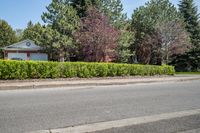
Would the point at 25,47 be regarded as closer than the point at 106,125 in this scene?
No

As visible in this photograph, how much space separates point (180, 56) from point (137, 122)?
4399 cm

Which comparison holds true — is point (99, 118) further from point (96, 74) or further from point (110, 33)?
point (110, 33)

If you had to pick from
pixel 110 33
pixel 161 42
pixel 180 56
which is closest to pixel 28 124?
pixel 110 33

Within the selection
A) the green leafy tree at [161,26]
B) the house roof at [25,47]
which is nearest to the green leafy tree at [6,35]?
the house roof at [25,47]

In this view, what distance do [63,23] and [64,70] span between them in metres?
13.7

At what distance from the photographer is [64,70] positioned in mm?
23719

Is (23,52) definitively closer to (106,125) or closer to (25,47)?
(25,47)

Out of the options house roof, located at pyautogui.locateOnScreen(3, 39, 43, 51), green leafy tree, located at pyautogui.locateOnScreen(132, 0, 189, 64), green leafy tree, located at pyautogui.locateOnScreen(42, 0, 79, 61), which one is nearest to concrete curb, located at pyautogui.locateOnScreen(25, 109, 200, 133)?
green leafy tree, located at pyautogui.locateOnScreen(42, 0, 79, 61)

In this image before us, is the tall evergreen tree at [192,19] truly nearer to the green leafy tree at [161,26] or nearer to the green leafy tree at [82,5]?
the green leafy tree at [161,26]

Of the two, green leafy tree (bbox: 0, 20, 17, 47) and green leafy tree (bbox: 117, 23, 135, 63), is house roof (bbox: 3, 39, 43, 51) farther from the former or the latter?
green leafy tree (bbox: 0, 20, 17, 47)

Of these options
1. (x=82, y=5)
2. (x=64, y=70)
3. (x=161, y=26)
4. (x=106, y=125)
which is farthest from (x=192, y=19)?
(x=106, y=125)

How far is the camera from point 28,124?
23.9ft

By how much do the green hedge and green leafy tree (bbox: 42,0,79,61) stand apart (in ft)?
34.3

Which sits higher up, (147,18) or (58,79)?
(147,18)
